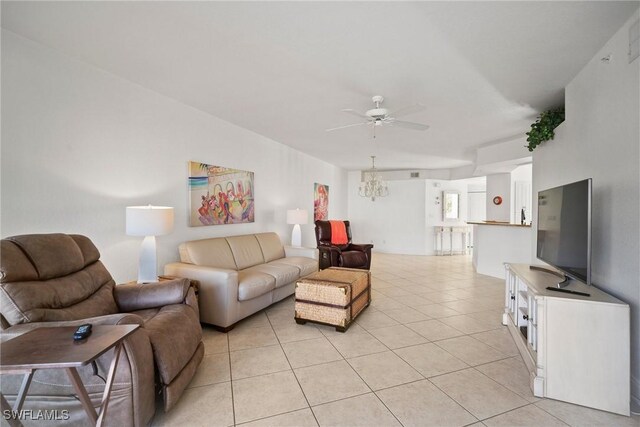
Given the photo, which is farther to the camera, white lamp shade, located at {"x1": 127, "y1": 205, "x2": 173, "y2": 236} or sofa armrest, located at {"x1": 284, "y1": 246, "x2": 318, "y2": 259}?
sofa armrest, located at {"x1": 284, "y1": 246, "x2": 318, "y2": 259}

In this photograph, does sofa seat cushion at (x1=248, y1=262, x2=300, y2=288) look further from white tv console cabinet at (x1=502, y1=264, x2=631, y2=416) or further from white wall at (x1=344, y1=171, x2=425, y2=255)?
white wall at (x1=344, y1=171, x2=425, y2=255)

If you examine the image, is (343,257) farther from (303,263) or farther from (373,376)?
(373,376)

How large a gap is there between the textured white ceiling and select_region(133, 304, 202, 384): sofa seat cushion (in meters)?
2.04

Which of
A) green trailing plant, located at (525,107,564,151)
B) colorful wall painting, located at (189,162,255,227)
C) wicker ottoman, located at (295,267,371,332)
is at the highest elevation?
green trailing plant, located at (525,107,564,151)

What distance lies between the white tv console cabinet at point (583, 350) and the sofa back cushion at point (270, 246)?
3281 mm

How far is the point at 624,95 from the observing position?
1.93m

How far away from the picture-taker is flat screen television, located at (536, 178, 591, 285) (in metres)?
1.89

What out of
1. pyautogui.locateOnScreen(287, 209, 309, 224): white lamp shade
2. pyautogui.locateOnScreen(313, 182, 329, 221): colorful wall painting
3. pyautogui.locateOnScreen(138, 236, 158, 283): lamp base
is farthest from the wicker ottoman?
pyautogui.locateOnScreen(313, 182, 329, 221): colorful wall painting

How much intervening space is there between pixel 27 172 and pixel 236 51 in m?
1.87

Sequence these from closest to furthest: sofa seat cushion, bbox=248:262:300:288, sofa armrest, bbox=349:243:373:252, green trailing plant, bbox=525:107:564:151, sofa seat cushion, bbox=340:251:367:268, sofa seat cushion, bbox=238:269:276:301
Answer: sofa seat cushion, bbox=238:269:276:301, green trailing plant, bbox=525:107:564:151, sofa seat cushion, bbox=248:262:300:288, sofa seat cushion, bbox=340:251:367:268, sofa armrest, bbox=349:243:373:252

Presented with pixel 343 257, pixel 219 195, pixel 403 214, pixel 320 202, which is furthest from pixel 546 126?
pixel 403 214

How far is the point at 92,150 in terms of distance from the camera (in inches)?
99.7

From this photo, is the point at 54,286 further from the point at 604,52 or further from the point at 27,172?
the point at 604,52

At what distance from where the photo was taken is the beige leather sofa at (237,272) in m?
2.83
